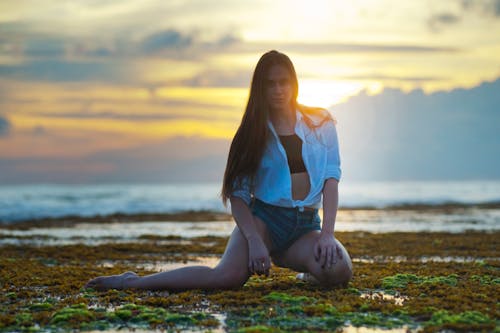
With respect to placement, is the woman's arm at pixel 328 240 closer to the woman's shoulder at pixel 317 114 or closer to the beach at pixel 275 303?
the beach at pixel 275 303

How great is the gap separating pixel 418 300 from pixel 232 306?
195 centimetres

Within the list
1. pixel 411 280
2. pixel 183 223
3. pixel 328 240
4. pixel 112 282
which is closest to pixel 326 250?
pixel 328 240

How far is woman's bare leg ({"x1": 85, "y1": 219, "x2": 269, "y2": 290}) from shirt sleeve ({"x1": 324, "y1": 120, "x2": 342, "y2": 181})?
1005 millimetres

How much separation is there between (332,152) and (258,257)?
1509 millimetres

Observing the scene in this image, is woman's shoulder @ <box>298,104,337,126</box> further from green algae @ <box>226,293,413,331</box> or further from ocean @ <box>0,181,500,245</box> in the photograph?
ocean @ <box>0,181,500,245</box>

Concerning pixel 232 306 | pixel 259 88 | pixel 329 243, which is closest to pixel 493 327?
pixel 329 243

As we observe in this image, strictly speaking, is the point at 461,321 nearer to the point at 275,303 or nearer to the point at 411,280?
the point at 275,303

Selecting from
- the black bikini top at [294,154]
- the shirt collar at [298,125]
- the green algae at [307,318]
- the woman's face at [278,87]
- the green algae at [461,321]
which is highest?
the woman's face at [278,87]

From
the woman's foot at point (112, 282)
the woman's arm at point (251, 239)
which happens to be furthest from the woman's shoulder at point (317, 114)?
the woman's foot at point (112, 282)

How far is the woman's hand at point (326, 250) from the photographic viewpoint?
6828mm

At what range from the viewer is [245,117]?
744 centimetres

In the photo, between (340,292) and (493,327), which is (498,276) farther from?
(493,327)

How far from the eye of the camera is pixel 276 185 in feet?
23.8

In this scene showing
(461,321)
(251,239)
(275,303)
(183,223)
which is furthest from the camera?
(183,223)
